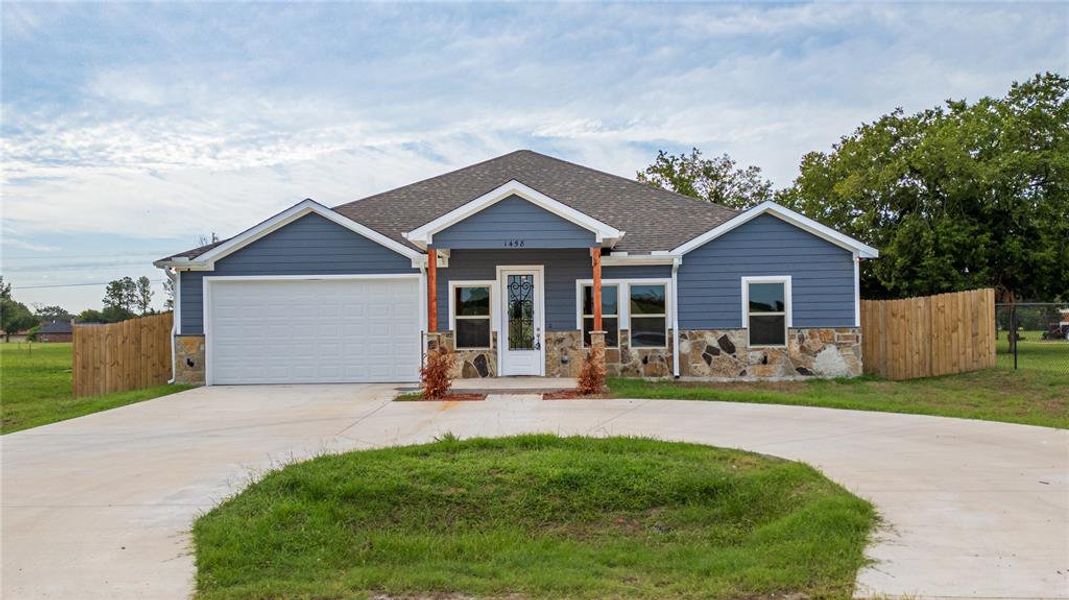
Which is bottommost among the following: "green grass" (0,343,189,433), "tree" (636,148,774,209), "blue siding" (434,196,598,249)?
"green grass" (0,343,189,433)

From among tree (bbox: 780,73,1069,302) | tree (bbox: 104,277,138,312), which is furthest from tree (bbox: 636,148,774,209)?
tree (bbox: 104,277,138,312)

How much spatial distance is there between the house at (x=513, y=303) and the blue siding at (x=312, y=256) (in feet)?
0.09

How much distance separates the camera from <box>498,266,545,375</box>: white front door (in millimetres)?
15805

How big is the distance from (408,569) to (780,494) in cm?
307

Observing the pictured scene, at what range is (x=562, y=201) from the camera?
690 inches

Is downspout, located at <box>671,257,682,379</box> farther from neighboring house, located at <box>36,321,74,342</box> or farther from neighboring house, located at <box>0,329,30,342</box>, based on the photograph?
neighboring house, located at <box>36,321,74,342</box>

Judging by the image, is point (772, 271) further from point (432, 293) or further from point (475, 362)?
point (432, 293)

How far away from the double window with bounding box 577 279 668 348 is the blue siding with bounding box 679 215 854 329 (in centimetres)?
47

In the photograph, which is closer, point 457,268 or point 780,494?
point 780,494

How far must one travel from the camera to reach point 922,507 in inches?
229

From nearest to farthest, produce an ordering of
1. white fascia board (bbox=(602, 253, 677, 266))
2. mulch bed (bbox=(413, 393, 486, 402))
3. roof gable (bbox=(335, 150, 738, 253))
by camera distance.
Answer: mulch bed (bbox=(413, 393, 486, 402)) < white fascia board (bbox=(602, 253, 677, 266)) < roof gable (bbox=(335, 150, 738, 253))

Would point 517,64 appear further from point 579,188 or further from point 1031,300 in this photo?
point 1031,300

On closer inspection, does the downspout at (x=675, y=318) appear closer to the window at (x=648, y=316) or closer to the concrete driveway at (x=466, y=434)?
the window at (x=648, y=316)

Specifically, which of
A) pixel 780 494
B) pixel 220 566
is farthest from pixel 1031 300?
pixel 220 566
